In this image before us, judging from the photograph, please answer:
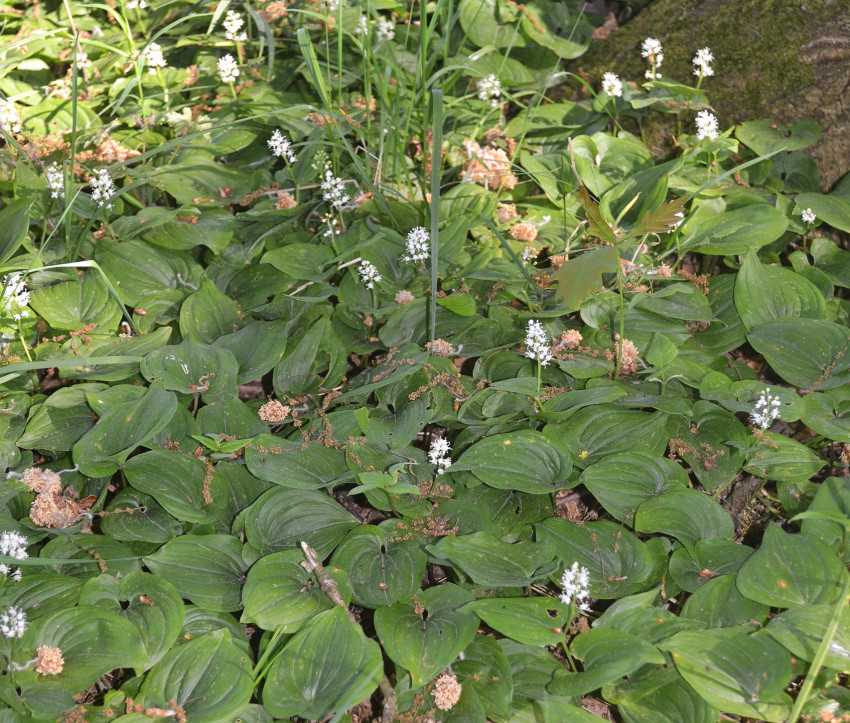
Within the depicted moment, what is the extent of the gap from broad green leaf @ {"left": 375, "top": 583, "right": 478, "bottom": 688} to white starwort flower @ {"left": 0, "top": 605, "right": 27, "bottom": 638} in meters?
0.82

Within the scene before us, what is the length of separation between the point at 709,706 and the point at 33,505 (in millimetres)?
1806

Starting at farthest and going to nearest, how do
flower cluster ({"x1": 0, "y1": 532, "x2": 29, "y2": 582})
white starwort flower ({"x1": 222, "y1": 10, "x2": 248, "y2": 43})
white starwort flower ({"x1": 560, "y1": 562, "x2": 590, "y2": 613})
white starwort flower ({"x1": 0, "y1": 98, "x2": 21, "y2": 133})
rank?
white starwort flower ({"x1": 222, "y1": 10, "x2": 248, "y2": 43}), white starwort flower ({"x1": 0, "y1": 98, "x2": 21, "y2": 133}), flower cluster ({"x1": 0, "y1": 532, "x2": 29, "y2": 582}), white starwort flower ({"x1": 560, "y1": 562, "x2": 590, "y2": 613})

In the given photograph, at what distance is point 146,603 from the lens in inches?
68.3

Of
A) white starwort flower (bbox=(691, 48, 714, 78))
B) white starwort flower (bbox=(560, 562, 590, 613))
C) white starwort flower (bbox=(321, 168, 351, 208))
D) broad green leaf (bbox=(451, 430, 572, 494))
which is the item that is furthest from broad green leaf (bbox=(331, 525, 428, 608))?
white starwort flower (bbox=(691, 48, 714, 78))

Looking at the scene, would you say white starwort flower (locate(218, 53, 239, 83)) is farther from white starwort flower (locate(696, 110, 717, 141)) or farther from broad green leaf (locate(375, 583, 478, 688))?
broad green leaf (locate(375, 583, 478, 688))

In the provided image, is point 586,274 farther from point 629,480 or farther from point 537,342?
point 629,480

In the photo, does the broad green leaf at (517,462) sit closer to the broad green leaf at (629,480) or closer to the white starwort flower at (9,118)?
the broad green leaf at (629,480)

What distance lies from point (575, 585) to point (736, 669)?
0.39 m

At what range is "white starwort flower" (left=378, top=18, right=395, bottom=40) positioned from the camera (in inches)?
130

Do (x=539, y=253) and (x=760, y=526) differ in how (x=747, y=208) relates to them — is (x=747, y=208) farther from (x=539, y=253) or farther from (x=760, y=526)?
(x=760, y=526)

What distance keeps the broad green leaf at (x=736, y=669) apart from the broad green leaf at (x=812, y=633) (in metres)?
0.03

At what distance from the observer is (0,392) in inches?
89.9

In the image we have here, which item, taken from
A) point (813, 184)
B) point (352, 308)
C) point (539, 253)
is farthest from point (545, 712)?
point (813, 184)

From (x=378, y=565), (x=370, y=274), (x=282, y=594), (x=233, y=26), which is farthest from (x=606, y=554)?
(x=233, y=26)
